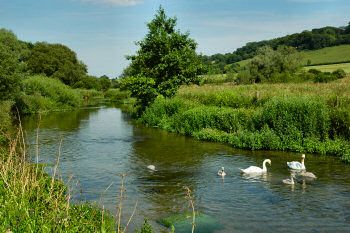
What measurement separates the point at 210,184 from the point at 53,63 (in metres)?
82.4

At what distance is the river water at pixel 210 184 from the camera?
9898 millimetres

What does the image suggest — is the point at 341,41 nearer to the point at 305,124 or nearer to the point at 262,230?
the point at 305,124

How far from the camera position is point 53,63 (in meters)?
86.2

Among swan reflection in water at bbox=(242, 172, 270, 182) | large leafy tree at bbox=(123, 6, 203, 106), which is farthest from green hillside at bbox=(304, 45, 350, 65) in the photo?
swan reflection in water at bbox=(242, 172, 270, 182)

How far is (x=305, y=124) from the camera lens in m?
19.0

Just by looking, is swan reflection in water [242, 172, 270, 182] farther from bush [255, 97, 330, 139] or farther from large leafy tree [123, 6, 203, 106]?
large leafy tree [123, 6, 203, 106]

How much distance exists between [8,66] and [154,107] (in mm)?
14770

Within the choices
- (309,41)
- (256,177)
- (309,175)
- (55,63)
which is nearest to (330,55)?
(309,41)

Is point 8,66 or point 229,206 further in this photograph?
point 8,66

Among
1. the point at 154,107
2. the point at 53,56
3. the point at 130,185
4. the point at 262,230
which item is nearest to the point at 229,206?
the point at 262,230

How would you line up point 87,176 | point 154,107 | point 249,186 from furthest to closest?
point 154,107, point 87,176, point 249,186

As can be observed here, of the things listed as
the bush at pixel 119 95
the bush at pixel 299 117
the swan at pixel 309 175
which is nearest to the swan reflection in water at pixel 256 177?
the swan at pixel 309 175

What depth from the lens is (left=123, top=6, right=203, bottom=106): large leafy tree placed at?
113 ft

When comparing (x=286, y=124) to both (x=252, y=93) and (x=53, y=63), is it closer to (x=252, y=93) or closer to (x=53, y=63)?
(x=252, y=93)
